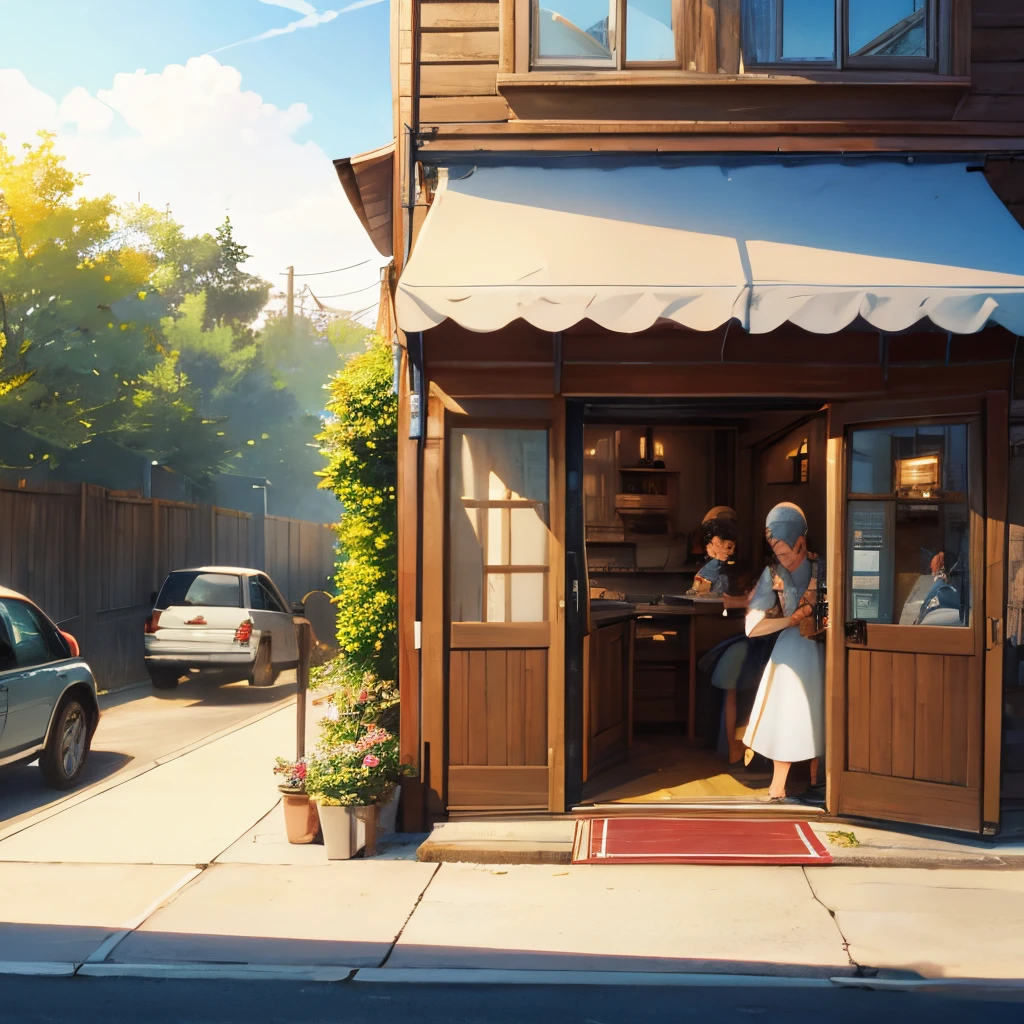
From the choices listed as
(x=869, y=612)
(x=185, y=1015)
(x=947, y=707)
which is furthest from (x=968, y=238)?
(x=185, y=1015)

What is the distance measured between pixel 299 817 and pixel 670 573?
19.2 feet

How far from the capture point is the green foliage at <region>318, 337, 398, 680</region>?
10234mm

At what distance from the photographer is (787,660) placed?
7.76 metres

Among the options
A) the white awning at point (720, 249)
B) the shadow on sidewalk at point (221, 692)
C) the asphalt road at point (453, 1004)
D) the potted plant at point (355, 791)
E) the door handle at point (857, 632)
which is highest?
the white awning at point (720, 249)

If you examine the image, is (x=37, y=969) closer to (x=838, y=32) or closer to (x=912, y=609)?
(x=912, y=609)

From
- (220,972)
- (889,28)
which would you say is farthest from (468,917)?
(889,28)

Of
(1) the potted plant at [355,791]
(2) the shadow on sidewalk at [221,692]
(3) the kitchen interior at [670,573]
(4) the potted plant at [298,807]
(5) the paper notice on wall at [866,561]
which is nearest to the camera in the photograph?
(1) the potted plant at [355,791]

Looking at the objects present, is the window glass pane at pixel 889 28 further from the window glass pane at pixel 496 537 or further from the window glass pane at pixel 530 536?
the window glass pane at pixel 496 537

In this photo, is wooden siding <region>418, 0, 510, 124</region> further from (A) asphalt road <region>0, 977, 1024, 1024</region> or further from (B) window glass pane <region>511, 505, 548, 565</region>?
(A) asphalt road <region>0, 977, 1024, 1024</region>

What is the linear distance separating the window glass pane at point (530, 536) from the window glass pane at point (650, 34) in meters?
3.08

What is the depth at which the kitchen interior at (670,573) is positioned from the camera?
8.30m

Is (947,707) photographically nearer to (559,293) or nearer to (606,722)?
(606,722)

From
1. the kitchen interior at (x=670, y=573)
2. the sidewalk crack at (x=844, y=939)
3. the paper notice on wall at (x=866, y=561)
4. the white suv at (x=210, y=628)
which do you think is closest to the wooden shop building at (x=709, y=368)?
the paper notice on wall at (x=866, y=561)

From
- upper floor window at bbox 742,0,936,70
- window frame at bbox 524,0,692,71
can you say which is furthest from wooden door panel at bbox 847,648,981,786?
window frame at bbox 524,0,692,71
